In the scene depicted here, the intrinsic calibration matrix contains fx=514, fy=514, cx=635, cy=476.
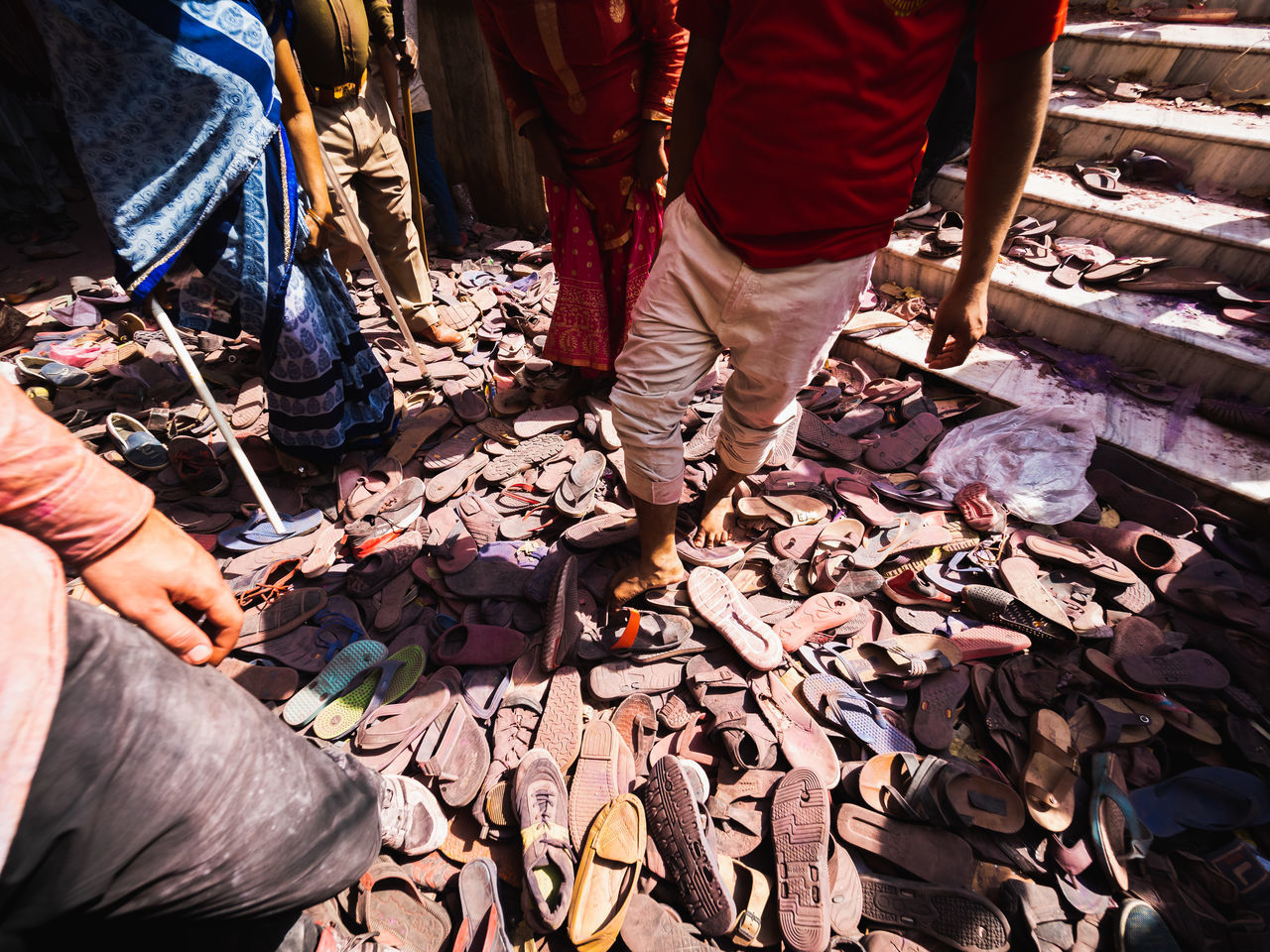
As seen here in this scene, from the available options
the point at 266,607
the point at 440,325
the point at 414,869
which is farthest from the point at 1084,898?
the point at 440,325

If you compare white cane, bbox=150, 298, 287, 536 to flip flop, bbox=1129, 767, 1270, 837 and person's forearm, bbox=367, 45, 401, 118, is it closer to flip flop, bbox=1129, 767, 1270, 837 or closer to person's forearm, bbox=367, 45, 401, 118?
person's forearm, bbox=367, 45, 401, 118

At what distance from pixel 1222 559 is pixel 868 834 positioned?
2.24m

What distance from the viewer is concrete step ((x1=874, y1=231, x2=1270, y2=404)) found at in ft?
9.10

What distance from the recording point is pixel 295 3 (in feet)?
8.47

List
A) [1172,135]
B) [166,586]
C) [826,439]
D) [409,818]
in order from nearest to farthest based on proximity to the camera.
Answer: [166,586]
[409,818]
[826,439]
[1172,135]

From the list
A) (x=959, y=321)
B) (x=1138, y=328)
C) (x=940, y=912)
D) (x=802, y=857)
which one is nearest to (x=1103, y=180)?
(x=1138, y=328)

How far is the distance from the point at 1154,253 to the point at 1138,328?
0.81m

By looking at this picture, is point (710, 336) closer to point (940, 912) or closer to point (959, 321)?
point (959, 321)

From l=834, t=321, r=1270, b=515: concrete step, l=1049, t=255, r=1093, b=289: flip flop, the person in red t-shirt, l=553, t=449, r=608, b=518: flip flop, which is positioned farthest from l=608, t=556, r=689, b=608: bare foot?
l=1049, t=255, r=1093, b=289: flip flop

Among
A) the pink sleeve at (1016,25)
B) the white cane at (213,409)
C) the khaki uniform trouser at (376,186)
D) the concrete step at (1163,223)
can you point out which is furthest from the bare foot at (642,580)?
the concrete step at (1163,223)

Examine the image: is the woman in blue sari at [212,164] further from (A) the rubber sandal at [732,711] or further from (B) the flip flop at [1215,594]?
(B) the flip flop at [1215,594]

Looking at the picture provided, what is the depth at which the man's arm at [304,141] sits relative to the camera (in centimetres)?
203

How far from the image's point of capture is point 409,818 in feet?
5.35

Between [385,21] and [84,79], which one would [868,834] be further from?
[385,21]
